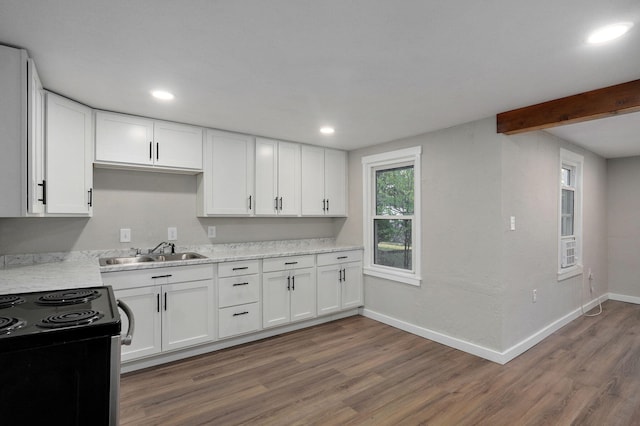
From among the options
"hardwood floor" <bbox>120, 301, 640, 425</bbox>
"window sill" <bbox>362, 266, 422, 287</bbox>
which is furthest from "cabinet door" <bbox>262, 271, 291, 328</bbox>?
"window sill" <bbox>362, 266, 422, 287</bbox>

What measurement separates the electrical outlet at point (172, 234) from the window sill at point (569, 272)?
4345 mm

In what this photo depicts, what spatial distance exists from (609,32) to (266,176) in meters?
3.12

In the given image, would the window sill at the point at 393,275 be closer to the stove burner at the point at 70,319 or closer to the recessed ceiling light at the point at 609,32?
the recessed ceiling light at the point at 609,32

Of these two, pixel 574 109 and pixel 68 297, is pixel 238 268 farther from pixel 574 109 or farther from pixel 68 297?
pixel 574 109

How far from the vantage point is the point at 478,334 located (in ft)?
10.5

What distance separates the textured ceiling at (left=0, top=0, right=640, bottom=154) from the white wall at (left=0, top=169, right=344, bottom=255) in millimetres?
765

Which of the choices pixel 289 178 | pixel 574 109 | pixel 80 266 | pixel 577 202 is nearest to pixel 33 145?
pixel 80 266

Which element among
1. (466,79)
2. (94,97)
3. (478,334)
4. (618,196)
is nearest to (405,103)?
(466,79)

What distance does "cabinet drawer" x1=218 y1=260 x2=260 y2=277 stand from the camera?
325 cm

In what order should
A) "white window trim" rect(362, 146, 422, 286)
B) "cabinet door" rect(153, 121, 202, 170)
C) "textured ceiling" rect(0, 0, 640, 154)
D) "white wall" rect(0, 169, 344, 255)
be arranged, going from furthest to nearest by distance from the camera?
"white window trim" rect(362, 146, 422, 286), "cabinet door" rect(153, 121, 202, 170), "white wall" rect(0, 169, 344, 255), "textured ceiling" rect(0, 0, 640, 154)

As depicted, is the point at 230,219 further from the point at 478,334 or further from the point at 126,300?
the point at 478,334

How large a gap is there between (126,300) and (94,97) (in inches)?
65.1

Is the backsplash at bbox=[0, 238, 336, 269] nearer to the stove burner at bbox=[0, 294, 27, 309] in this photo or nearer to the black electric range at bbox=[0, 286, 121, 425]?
the stove burner at bbox=[0, 294, 27, 309]

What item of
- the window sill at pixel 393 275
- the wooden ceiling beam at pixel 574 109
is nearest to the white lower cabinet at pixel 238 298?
the window sill at pixel 393 275
